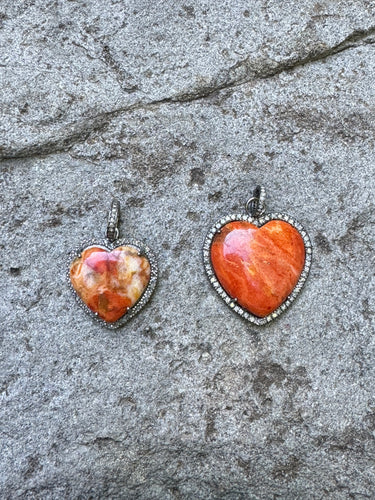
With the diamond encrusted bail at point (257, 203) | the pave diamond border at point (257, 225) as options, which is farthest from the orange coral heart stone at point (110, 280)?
the diamond encrusted bail at point (257, 203)

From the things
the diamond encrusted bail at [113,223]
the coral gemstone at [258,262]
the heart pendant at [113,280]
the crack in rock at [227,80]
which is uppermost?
the crack in rock at [227,80]

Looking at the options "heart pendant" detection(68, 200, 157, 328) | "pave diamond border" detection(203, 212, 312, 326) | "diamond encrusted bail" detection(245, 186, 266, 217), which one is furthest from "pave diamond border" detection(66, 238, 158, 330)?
"diamond encrusted bail" detection(245, 186, 266, 217)

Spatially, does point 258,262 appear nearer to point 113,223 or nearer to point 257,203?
point 257,203

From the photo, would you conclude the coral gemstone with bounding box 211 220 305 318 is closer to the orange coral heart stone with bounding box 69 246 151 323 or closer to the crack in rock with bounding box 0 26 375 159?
the orange coral heart stone with bounding box 69 246 151 323

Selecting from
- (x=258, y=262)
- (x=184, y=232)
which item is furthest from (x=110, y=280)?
(x=258, y=262)

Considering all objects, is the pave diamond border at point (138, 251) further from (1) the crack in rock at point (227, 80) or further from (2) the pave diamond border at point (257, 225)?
(1) the crack in rock at point (227, 80)
